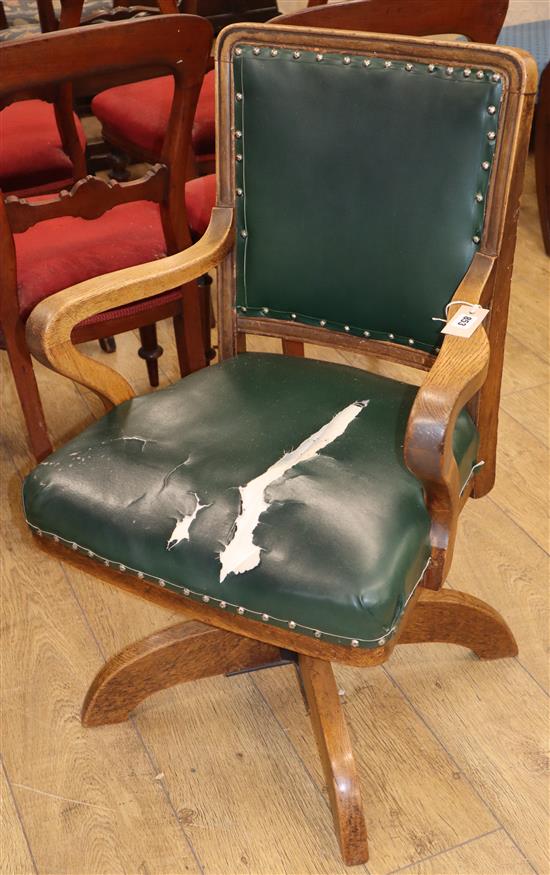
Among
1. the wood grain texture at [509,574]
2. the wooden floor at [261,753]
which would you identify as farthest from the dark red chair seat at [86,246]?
the wood grain texture at [509,574]

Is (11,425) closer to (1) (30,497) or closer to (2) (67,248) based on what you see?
(2) (67,248)

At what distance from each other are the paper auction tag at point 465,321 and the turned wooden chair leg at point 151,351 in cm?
97

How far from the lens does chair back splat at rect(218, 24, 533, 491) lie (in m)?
1.24

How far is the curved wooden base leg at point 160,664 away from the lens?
1.45 meters

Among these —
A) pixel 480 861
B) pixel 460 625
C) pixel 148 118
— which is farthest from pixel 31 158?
pixel 480 861

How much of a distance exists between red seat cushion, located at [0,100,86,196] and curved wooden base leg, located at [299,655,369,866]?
1.30 metres

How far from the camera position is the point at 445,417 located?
3.38ft

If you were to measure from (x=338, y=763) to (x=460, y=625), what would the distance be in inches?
12.3

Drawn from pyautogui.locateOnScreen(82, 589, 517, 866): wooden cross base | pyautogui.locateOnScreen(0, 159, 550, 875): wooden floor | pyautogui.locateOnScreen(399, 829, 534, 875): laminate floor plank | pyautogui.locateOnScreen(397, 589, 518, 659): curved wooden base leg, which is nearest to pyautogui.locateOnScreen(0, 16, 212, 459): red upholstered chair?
pyautogui.locateOnScreen(0, 159, 550, 875): wooden floor

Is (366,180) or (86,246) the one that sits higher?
(366,180)

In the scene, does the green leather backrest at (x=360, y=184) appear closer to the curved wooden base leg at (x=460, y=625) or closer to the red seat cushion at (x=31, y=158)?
the curved wooden base leg at (x=460, y=625)

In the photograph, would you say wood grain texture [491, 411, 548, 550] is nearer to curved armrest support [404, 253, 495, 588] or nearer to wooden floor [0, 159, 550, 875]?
wooden floor [0, 159, 550, 875]

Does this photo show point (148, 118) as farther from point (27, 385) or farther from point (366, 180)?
point (366, 180)

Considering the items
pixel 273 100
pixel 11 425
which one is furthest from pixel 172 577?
pixel 11 425
